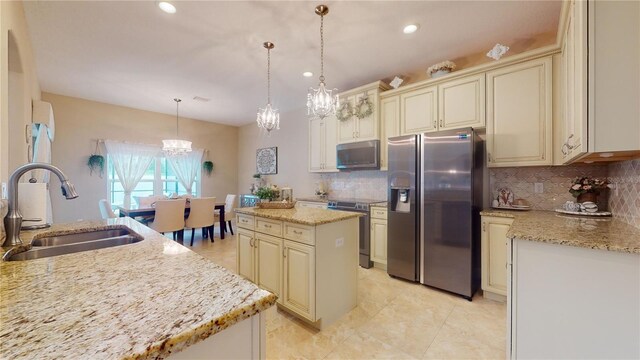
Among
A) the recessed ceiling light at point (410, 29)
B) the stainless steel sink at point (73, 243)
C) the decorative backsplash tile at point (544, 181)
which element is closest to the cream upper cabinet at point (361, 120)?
the recessed ceiling light at point (410, 29)

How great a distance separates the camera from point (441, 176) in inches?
104

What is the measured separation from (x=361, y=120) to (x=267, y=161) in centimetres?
296

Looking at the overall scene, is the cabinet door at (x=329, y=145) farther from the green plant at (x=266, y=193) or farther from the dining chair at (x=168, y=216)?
the dining chair at (x=168, y=216)

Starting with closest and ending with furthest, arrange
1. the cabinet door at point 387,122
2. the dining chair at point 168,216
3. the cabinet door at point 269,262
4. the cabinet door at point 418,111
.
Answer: the cabinet door at point 269,262, the cabinet door at point 418,111, the cabinet door at point 387,122, the dining chair at point 168,216

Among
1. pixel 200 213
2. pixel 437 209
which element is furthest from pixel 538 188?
pixel 200 213

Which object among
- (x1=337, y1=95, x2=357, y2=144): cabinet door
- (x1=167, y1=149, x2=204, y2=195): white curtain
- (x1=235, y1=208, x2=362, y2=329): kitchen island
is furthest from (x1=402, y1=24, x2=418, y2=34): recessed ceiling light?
(x1=167, y1=149, x2=204, y2=195): white curtain

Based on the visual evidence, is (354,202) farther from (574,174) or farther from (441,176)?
(574,174)

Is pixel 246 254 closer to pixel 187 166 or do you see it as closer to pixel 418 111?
pixel 418 111

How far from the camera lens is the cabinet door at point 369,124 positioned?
11.6 ft

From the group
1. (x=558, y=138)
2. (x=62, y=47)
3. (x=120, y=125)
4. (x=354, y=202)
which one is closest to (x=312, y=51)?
(x=354, y=202)

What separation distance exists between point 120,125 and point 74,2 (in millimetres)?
3450

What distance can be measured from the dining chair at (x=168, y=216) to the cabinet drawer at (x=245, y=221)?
194cm

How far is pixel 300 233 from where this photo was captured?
6.82ft

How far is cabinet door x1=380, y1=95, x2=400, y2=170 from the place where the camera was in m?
3.39
